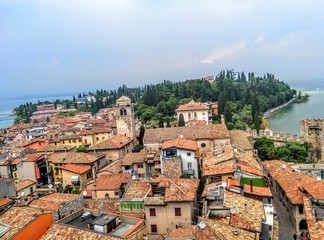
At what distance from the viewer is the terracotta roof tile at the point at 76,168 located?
87.6 ft

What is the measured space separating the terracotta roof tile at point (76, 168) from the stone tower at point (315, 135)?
24340mm

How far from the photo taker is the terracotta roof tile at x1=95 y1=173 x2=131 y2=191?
848 inches

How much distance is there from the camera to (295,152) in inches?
1267

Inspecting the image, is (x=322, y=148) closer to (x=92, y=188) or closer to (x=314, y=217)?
(x=314, y=217)

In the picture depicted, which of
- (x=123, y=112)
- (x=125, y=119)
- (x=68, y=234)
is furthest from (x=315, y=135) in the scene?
(x=68, y=234)

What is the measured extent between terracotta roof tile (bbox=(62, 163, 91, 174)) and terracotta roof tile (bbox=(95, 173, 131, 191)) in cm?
420

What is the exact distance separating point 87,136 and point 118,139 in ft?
26.1

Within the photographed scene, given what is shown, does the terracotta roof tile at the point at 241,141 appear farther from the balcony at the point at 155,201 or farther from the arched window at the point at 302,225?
the balcony at the point at 155,201

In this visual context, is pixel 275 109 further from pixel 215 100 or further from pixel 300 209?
pixel 300 209

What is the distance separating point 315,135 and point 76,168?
2592cm

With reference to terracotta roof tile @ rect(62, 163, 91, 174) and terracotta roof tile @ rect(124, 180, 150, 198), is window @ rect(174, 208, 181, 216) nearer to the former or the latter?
terracotta roof tile @ rect(124, 180, 150, 198)

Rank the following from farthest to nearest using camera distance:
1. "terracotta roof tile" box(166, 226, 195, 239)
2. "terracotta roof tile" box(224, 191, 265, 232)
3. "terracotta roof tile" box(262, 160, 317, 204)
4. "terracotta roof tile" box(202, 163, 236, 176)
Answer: "terracotta roof tile" box(202, 163, 236, 176), "terracotta roof tile" box(262, 160, 317, 204), "terracotta roof tile" box(224, 191, 265, 232), "terracotta roof tile" box(166, 226, 195, 239)

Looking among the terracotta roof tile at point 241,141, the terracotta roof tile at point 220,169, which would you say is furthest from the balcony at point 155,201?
the terracotta roof tile at point 241,141

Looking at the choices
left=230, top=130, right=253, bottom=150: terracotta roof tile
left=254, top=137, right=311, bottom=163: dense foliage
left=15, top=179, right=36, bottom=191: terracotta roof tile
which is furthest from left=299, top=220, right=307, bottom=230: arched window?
left=15, top=179, right=36, bottom=191: terracotta roof tile
